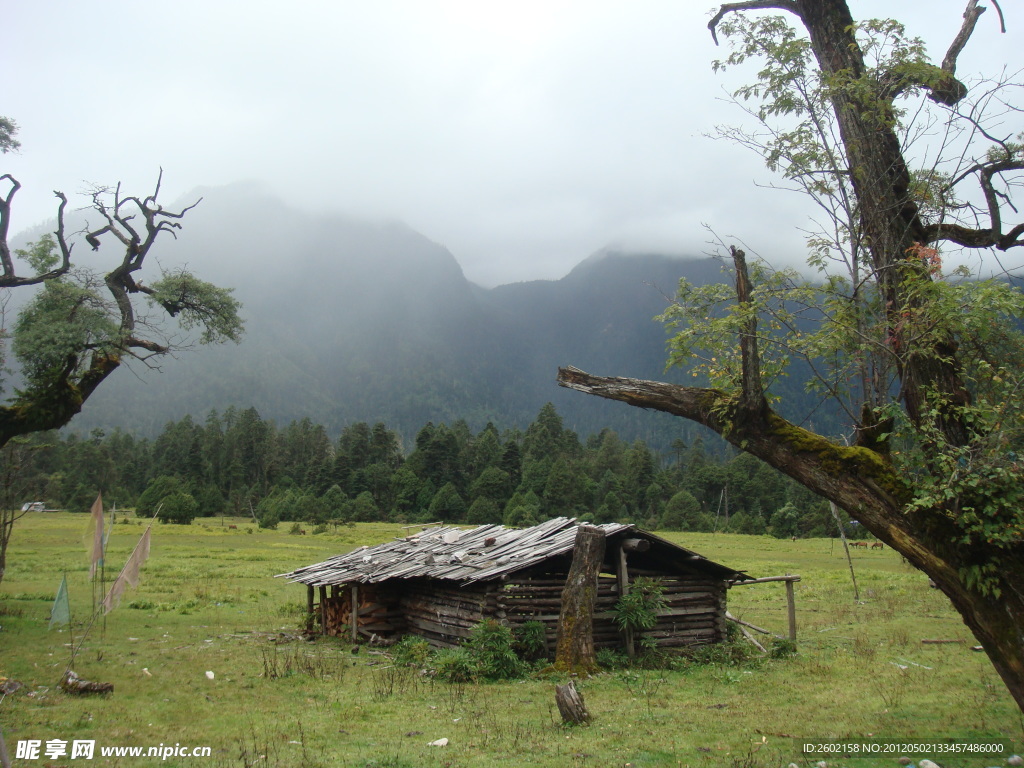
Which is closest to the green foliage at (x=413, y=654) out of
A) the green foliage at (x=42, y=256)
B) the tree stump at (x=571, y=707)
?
the tree stump at (x=571, y=707)

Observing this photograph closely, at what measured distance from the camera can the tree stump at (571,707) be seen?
9.86m

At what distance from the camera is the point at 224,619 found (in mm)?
21625

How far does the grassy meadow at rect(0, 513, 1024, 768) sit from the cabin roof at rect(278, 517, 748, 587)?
79.8 inches

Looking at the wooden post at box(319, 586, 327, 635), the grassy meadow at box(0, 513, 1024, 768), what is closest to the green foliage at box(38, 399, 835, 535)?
the wooden post at box(319, 586, 327, 635)

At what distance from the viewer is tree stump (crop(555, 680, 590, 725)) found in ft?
32.3

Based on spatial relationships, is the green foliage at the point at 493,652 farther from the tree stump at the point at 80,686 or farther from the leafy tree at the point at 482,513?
the leafy tree at the point at 482,513

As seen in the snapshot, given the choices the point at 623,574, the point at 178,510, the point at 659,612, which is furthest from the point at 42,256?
the point at 178,510

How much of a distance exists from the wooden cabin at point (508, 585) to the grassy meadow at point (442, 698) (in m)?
1.41

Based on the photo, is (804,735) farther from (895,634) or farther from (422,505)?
(422,505)

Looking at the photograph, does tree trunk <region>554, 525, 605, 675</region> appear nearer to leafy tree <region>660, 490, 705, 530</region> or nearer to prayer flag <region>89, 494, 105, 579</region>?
prayer flag <region>89, 494, 105, 579</region>

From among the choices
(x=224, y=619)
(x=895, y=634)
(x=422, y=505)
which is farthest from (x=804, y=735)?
(x=422, y=505)

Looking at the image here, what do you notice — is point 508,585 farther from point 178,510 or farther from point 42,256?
point 178,510

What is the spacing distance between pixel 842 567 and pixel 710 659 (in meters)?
28.2

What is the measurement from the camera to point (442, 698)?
12469 mm
